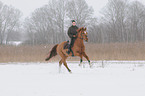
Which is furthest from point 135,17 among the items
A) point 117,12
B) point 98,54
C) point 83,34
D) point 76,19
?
point 83,34

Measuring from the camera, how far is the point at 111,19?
4003 centimetres

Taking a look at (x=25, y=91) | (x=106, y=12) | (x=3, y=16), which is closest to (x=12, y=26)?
(x=3, y=16)

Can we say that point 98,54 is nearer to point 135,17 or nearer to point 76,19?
point 76,19

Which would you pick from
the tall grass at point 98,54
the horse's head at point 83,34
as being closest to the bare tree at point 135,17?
the tall grass at point 98,54

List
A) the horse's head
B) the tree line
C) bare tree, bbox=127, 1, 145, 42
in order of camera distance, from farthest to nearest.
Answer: bare tree, bbox=127, 1, 145, 42
the tree line
the horse's head

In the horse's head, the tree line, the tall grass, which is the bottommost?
the tall grass

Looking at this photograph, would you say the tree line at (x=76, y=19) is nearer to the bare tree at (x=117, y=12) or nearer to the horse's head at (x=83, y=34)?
the bare tree at (x=117, y=12)

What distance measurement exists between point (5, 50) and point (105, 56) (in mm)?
10603

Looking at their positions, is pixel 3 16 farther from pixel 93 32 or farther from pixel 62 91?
pixel 62 91

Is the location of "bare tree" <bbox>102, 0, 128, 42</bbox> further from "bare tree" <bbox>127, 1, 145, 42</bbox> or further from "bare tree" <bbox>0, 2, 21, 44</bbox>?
"bare tree" <bbox>0, 2, 21, 44</bbox>

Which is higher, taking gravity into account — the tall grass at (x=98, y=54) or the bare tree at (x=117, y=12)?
the bare tree at (x=117, y=12)

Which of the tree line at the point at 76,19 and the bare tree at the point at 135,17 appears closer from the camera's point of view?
the tree line at the point at 76,19

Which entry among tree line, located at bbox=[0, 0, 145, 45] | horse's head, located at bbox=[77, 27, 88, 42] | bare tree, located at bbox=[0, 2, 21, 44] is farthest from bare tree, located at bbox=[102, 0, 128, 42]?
horse's head, located at bbox=[77, 27, 88, 42]

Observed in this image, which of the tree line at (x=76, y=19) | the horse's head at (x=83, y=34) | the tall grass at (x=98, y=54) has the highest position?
the tree line at (x=76, y=19)
